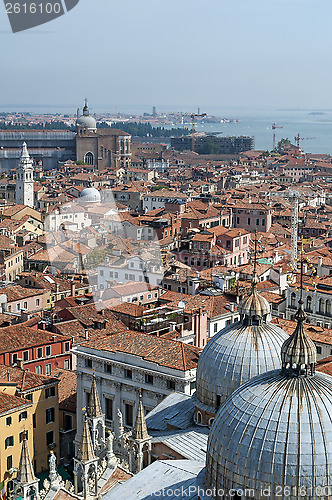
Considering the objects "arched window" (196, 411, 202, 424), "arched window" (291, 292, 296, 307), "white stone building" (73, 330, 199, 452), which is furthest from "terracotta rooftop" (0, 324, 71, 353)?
"arched window" (196, 411, 202, 424)

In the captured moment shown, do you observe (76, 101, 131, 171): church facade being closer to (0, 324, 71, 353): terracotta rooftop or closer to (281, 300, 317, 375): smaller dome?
(0, 324, 71, 353): terracotta rooftop

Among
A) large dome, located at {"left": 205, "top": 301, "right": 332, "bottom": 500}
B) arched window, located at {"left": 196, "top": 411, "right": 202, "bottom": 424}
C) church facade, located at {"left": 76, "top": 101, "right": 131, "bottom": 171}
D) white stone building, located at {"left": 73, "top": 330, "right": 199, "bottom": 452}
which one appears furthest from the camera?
church facade, located at {"left": 76, "top": 101, "right": 131, "bottom": 171}

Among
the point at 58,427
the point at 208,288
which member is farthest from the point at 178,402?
the point at 208,288

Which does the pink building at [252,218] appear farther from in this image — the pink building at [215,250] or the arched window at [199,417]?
the arched window at [199,417]

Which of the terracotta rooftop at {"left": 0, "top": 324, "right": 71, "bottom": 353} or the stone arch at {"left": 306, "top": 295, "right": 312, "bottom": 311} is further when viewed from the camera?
the stone arch at {"left": 306, "top": 295, "right": 312, "bottom": 311}

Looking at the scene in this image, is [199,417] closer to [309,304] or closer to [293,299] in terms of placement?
[309,304]

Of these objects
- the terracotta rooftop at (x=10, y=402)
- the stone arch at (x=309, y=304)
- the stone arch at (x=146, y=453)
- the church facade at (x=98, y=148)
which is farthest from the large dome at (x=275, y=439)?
the church facade at (x=98, y=148)
